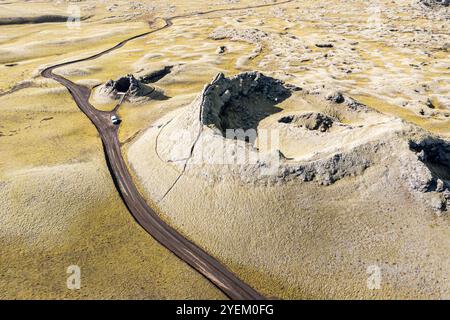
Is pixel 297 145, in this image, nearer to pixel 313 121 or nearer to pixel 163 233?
pixel 313 121

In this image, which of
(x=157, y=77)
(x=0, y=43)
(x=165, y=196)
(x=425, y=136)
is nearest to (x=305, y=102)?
(x=425, y=136)

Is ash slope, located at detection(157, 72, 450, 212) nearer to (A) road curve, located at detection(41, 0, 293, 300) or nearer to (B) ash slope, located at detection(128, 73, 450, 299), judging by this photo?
(B) ash slope, located at detection(128, 73, 450, 299)

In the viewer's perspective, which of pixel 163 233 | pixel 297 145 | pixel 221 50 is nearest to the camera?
pixel 163 233

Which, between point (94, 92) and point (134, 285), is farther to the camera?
point (94, 92)

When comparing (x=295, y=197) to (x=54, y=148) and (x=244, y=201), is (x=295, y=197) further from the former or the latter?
(x=54, y=148)

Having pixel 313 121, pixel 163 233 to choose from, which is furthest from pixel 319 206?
pixel 313 121

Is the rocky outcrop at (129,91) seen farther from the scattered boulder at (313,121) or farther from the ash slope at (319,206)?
the scattered boulder at (313,121)

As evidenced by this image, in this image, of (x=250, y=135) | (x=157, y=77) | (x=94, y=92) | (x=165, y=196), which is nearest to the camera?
(x=165, y=196)

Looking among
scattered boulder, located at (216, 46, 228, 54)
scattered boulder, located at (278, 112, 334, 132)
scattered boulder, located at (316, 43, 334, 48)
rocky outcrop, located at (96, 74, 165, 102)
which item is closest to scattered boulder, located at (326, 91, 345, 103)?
scattered boulder, located at (278, 112, 334, 132)

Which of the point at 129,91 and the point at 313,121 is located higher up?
the point at 129,91
